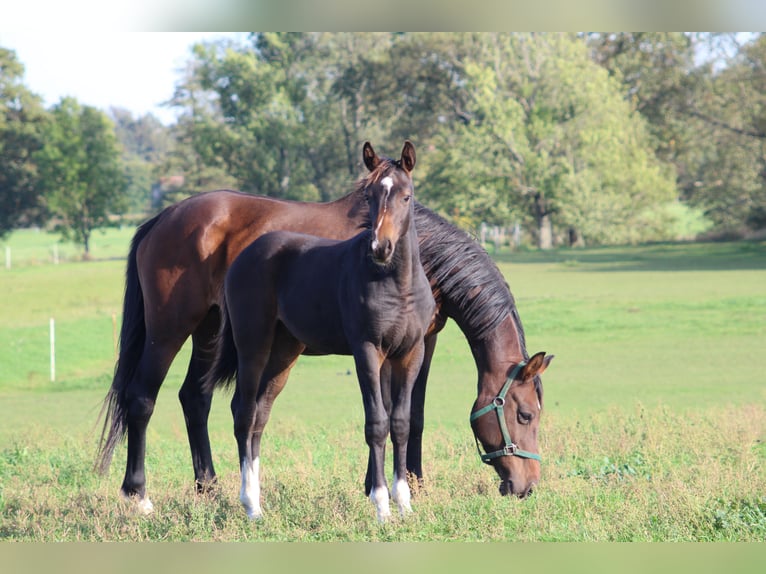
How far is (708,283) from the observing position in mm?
24250

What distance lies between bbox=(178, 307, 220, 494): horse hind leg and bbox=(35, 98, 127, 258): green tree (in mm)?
39130

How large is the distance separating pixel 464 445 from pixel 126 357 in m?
2.90

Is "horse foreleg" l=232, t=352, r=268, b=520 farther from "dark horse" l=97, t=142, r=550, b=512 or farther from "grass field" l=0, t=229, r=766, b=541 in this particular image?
"dark horse" l=97, t=142, r=550, b=512

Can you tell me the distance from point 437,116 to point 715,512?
42385 millimetres

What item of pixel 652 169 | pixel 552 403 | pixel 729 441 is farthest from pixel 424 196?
pixel 729 441

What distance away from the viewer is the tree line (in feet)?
139

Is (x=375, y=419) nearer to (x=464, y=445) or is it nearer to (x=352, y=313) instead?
(x=352, y=313)

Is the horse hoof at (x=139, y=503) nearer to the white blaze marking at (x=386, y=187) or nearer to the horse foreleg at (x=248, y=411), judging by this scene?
the horse foreleg at (x=248, y=411)

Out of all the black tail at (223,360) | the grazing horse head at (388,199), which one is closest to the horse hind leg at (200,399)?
the black tail at (223,360)

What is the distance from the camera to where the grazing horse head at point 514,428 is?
5.82 metres

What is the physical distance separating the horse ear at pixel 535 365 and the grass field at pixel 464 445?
758 mm

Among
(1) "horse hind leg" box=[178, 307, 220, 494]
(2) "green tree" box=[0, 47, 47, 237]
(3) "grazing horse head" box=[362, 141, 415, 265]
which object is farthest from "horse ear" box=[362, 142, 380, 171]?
(2) "green tree" box=[0, 47, 47, 237]

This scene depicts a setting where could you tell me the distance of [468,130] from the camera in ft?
142

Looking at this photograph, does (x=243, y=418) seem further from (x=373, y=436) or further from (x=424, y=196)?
(x=424, y=196)
